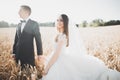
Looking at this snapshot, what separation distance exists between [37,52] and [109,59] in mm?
1085

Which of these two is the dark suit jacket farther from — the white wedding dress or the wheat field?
the white wedding dress

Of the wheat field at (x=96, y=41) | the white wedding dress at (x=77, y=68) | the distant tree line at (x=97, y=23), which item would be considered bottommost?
the white wedding dress at (x=77, y=68)

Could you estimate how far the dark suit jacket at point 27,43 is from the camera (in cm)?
462

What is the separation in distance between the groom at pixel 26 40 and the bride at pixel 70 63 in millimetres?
240

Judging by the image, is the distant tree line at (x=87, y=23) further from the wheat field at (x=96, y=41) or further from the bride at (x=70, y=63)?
the bride at (x=70, y=63)

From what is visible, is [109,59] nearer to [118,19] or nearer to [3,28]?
[118,19]

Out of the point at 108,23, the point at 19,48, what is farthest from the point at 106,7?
the point at 19,48

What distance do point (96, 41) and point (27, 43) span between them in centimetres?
110

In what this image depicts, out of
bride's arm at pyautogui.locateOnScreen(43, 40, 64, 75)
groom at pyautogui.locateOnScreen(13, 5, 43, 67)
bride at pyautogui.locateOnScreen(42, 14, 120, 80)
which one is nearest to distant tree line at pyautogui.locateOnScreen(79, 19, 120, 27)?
bride at pyautogui.locateOnScreen(42, 14, 120, 80)

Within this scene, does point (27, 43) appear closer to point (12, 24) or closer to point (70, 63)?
point (12, 24)

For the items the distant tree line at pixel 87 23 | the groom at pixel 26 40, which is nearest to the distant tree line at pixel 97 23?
the distant tree line at pixel 87 23

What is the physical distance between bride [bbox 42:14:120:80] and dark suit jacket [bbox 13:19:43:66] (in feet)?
0.78

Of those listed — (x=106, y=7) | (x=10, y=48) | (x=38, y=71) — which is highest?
(x=106, y=7)

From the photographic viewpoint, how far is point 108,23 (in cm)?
531
